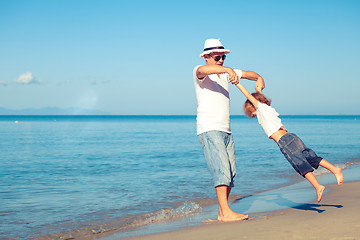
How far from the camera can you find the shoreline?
3.68m

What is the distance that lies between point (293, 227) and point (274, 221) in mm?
446

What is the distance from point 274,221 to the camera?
421 cm

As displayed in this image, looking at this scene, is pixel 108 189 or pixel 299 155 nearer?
pixel 299 155

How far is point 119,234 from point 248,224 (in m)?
1.72

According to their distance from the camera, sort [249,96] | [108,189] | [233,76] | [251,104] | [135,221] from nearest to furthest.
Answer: [233,76]
[249,96]
[251,104]
[135,221]
[108,189]

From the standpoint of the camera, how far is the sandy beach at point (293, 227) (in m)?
3.47

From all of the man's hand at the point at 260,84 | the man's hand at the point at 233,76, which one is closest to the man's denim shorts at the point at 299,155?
the man's hand at the point at 260,84

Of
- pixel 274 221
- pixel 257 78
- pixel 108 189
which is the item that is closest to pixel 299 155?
pixel 274 221

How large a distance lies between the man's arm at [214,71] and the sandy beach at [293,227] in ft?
5.34

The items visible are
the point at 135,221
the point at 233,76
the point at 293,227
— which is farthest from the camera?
the point at 135,221

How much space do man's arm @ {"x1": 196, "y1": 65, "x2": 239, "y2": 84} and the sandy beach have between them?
5.34 ft

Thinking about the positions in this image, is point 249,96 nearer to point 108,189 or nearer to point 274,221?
point 274,221

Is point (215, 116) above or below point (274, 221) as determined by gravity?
above

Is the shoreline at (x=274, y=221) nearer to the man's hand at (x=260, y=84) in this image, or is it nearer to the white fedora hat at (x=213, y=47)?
the man's hand at (x=260, y=84)
